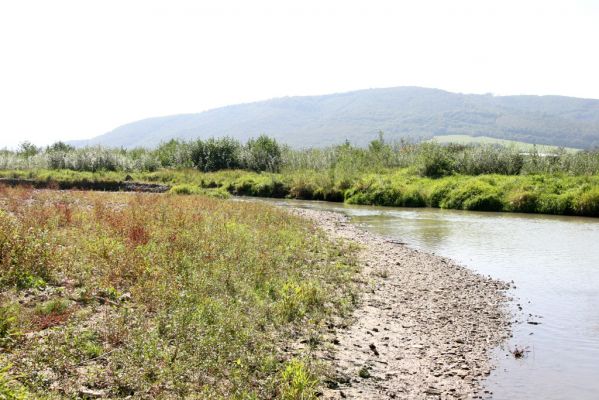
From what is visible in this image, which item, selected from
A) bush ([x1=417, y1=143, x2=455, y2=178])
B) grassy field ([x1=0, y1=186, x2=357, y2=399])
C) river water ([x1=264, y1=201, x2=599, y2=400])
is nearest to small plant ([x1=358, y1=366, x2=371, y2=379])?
grassy field ([x1=0, y1=186, x2=357, y2=399])

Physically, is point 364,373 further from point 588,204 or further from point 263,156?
point 263,156

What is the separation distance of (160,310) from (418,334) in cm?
605

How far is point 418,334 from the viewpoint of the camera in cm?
1238

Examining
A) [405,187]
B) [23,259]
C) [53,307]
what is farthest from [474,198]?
[53,307]

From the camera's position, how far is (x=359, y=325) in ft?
41.1

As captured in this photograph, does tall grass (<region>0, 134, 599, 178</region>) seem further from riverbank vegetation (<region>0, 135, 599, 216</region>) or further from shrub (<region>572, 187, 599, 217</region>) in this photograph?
shrub (<region>572, 187, 599, 217</region>)

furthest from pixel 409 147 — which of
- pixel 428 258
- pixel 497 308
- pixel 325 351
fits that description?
pixel 325 351

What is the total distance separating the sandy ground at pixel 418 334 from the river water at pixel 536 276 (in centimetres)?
53

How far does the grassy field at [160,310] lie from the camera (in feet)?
25.9

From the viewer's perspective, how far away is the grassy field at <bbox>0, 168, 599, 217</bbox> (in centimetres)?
4194

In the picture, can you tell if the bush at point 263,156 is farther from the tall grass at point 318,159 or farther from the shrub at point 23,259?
the shrub at point 23,259

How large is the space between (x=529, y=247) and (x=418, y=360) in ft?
54.5

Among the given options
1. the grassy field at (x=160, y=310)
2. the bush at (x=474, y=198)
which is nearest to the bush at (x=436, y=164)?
the bush at (x=474, y=198)

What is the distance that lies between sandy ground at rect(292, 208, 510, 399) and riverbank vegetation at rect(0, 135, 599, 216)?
2758cm
